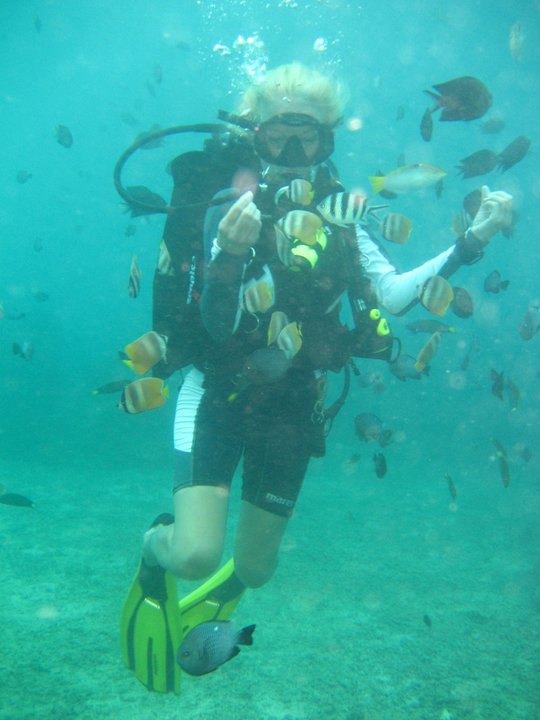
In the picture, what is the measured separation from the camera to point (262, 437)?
362 centimetres

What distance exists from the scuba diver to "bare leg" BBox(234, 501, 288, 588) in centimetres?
1

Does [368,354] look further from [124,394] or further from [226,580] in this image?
[226,580]

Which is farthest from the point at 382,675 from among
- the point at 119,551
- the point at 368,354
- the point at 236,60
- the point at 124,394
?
the point at 236,60

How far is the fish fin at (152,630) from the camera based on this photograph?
12.6 feet

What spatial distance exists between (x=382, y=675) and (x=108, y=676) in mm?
2621

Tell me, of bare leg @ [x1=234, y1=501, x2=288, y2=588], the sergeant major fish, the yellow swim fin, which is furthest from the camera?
the yellow swim fin

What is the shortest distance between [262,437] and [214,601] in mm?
1895

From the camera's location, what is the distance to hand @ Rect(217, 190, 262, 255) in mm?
2643

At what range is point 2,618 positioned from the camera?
4.97 m

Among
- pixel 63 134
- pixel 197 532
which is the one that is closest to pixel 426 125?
pixel 197 532

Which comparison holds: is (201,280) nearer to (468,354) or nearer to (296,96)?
(296,96)

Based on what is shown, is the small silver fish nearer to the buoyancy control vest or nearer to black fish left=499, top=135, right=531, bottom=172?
the buoyancy control vest

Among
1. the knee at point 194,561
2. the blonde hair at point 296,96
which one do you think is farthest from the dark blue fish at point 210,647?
the blonde hair at point 296,96

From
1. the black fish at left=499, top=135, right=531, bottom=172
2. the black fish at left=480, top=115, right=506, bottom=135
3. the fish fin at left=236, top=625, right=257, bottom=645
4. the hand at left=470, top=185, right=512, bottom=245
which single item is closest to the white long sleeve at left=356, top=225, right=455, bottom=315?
the hand at left=470, top=185, right=512, bottom=245
